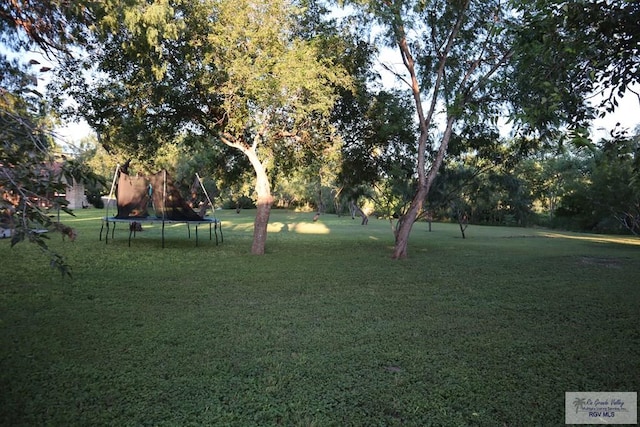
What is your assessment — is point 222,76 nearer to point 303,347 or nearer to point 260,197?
point 260,197

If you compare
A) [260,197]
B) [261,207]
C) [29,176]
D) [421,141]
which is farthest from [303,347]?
[421,141]

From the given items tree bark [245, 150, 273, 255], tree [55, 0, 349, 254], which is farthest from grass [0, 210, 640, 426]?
tree [55, 0, 349, 254]

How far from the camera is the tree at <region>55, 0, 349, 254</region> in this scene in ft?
25.5

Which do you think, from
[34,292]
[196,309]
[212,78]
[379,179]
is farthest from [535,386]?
[379,179]

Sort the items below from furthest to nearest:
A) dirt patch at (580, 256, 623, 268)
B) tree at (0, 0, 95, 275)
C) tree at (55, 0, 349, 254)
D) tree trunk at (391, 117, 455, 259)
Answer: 1. tree trunk at (391, 117, 455, 259)
2. dirt patch at (580, 256, 623, 268)
3. tree at (55, 0, 349, 254)
4. tree at (0, 0, 95, 275)

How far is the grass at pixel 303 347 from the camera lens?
2.41 metres

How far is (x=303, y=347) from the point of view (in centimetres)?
343

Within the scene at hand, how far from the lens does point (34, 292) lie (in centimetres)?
508

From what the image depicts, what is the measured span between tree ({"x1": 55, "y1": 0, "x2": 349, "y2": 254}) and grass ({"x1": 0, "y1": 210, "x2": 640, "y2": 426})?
11.3 ft

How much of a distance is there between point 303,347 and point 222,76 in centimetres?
622

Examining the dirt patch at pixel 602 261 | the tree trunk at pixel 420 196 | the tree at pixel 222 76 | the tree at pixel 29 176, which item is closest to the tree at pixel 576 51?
the tree at pixel 29 176

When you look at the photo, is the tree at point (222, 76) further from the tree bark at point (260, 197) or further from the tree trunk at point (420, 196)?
the tree trunk at point (420, 196)

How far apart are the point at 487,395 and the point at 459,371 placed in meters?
0.38

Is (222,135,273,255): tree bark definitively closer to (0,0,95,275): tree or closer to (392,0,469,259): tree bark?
(392,0,469,259): tree bark
